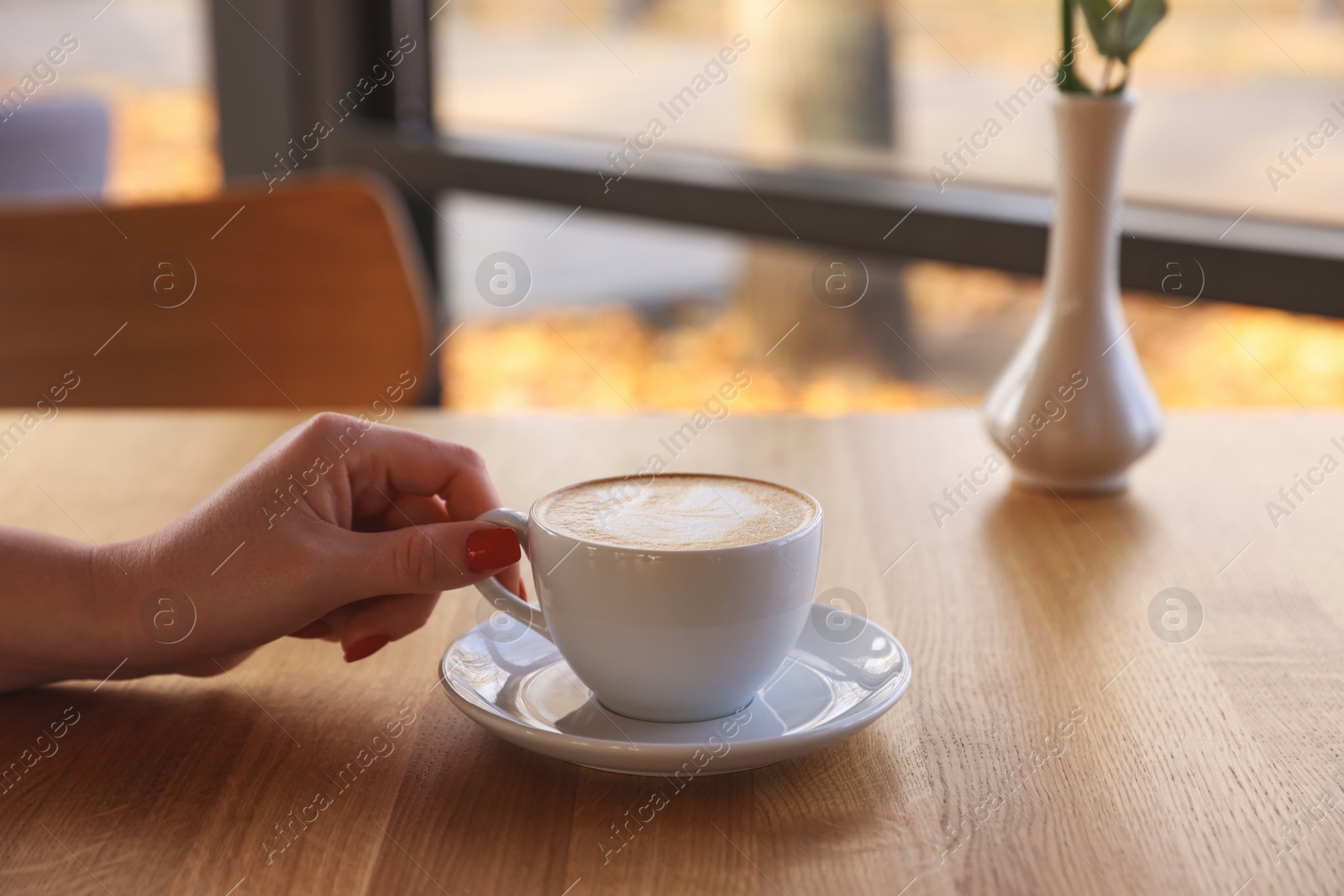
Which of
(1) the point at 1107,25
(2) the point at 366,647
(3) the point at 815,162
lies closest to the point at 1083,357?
(1) the point at 1107,25

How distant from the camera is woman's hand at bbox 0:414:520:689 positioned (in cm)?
61

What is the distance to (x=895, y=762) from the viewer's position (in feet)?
1.89

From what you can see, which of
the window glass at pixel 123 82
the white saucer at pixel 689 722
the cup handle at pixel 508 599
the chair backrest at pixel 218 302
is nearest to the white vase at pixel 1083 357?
the white saucer at pixel 689 722

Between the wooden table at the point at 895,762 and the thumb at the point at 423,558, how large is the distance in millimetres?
71

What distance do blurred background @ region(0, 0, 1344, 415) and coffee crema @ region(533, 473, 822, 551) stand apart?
107 cm

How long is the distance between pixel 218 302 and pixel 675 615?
113cm

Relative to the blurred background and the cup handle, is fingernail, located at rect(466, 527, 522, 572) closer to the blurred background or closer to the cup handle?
the cup handle

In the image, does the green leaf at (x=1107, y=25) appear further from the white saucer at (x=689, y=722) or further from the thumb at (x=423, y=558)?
the thumb at (x=423, y=558)

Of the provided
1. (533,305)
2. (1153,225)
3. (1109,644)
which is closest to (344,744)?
(1109,644)

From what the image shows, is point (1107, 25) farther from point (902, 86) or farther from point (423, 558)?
point (902, 86)

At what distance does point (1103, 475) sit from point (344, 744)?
654 mm

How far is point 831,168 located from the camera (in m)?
2.17

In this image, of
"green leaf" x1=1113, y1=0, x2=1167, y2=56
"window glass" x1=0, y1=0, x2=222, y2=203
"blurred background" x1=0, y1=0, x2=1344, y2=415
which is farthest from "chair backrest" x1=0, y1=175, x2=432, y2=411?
"window glass" x1=0, y1=0, x2=222, y2=203

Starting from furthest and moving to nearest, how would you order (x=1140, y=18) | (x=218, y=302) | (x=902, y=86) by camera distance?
(x=902, y=86), (x=218, y=302), (x=1140, y=18)
